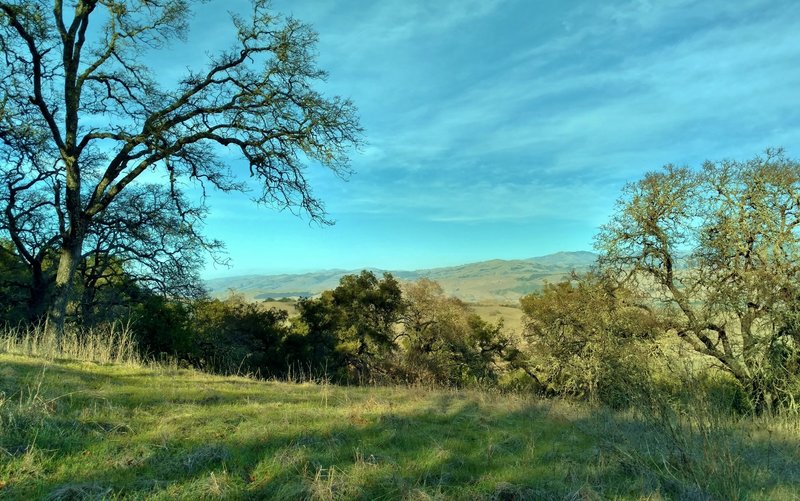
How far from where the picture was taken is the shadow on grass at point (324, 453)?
3.83 metres

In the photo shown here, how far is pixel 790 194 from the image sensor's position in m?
14.1

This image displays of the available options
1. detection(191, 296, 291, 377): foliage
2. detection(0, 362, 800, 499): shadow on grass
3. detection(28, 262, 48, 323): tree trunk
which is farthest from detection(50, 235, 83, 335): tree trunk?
detection(191, 296, 291, 377): foliage

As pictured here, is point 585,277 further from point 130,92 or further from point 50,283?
point 50,283

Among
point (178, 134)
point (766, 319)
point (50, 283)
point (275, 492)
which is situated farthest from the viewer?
point (50, 283)

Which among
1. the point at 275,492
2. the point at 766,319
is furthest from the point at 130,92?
the point at 766,319

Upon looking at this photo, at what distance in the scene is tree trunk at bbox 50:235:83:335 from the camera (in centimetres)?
1216

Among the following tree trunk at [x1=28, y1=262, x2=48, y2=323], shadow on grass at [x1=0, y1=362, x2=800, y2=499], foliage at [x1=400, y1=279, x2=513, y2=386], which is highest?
tree trunk at [x1=28, y1=262, x2=48, y2=323]

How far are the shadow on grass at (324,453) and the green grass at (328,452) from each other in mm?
17

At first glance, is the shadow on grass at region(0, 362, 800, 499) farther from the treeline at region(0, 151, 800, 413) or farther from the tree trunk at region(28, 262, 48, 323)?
the tree trunk at region(28, 262, 48, 323)

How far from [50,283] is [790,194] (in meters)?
25.1

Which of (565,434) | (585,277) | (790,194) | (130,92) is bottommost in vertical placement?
(565,434)

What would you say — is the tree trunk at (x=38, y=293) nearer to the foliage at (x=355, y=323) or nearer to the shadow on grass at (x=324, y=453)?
the foliage at (x=355, y=323)

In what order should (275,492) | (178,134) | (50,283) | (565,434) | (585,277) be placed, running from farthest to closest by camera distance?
(585,277) < (50,283) < (178,134) < (565,434) < (275,492)

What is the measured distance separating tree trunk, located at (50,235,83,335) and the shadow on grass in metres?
6.43
